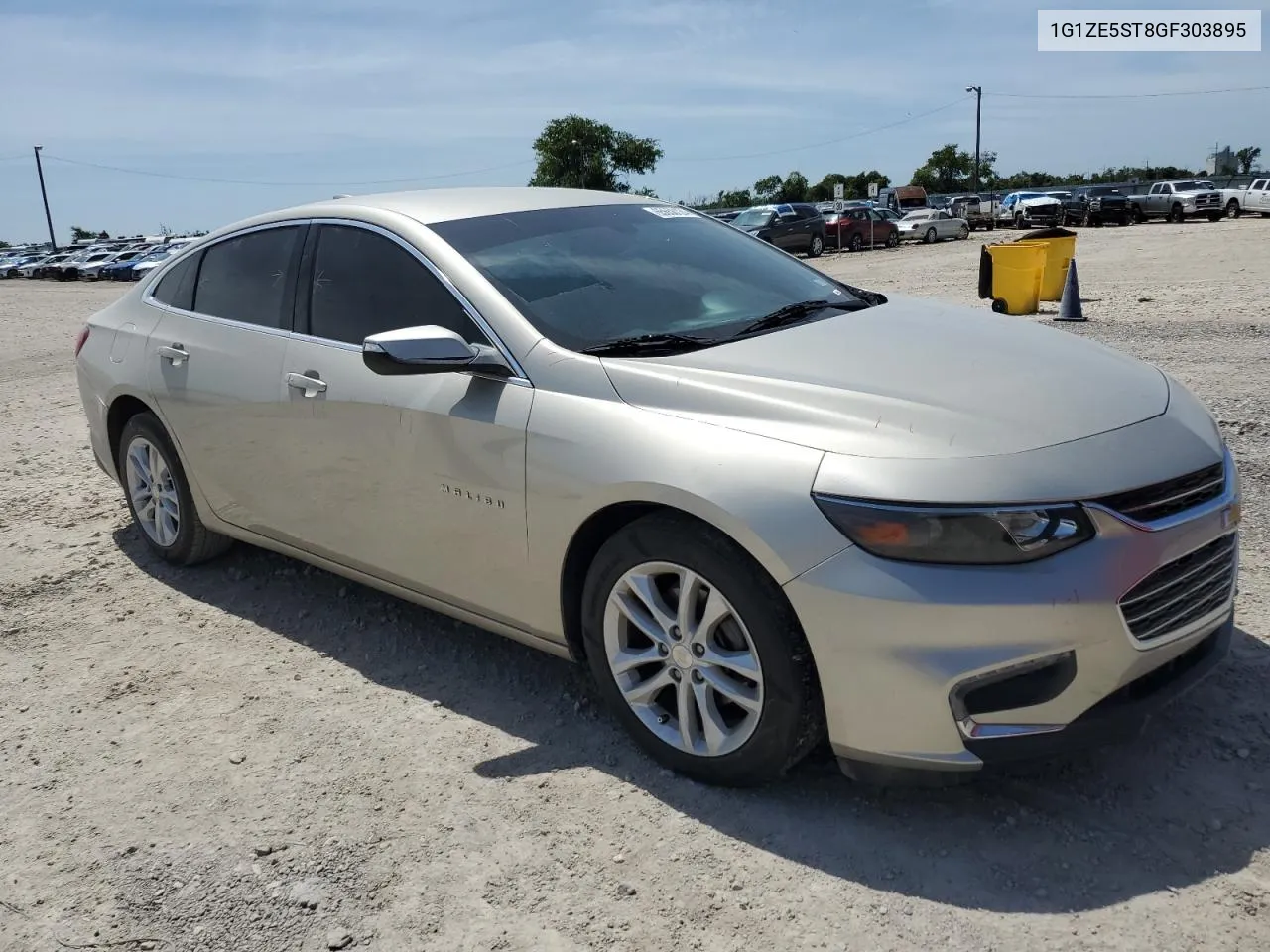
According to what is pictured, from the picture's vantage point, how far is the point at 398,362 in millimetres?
3271

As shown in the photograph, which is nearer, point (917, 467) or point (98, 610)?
point (917, 467)

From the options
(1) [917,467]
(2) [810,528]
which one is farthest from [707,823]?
(1) [917,467]

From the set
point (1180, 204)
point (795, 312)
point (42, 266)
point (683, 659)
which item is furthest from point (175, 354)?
point (42, 266)

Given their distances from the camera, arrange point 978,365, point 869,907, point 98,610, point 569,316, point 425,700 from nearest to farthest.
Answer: point 869,907, point 978,365, point 569,316, point 425,700, point 98,610

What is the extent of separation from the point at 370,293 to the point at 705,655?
186 centimetres

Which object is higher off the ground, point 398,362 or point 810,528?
point 398,362

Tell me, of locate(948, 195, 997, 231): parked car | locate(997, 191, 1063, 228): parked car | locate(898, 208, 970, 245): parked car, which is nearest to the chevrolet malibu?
locate(898, 208, 970, 245): parked car

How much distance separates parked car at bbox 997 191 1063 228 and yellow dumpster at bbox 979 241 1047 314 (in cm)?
3188

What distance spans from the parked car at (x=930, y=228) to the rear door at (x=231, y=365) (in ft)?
123

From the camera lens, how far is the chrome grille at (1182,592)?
260 cm

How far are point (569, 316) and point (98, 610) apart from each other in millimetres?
2715

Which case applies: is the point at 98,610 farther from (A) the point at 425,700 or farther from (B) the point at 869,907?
(B) the point at 869,907

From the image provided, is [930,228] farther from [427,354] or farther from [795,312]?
[427,354]

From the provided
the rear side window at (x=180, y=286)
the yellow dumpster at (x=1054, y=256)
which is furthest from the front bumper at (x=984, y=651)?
the yellow dumpster at (x=1054, y=256)
